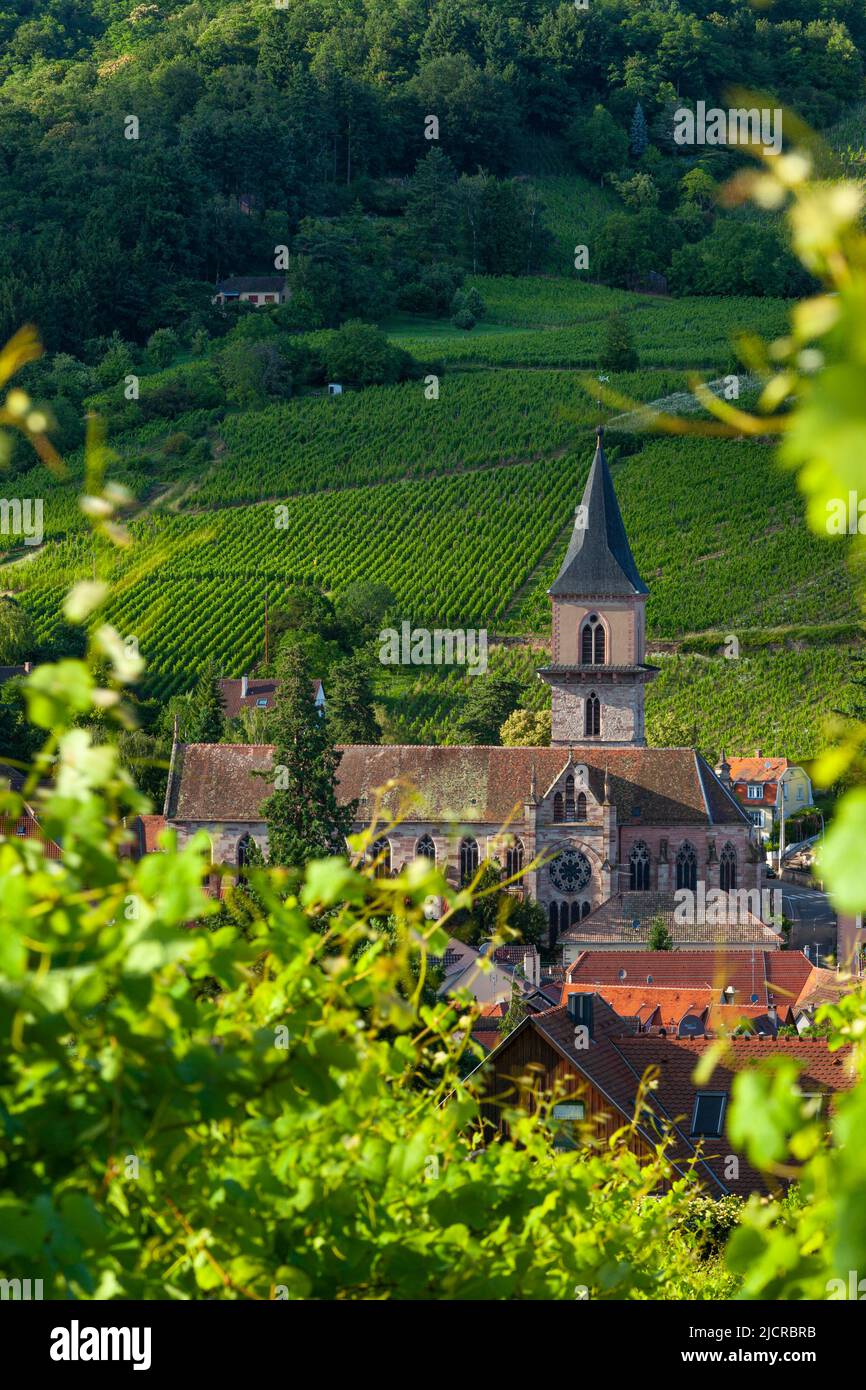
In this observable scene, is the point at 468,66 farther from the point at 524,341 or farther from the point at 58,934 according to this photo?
Result: the point at 58,934

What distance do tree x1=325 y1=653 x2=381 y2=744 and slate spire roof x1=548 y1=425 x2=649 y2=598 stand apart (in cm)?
621

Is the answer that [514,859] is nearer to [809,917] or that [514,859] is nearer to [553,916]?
[553,916]

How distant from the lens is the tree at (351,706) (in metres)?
61.4

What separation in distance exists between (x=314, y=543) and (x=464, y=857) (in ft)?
98.1

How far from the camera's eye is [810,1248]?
18.3ft

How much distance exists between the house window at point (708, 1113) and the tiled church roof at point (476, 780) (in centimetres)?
2613

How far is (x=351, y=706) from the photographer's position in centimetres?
6194

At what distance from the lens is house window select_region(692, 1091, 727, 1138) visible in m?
26.7

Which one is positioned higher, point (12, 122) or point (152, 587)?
point (12, 122)

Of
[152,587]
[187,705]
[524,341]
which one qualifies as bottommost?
[187,705]

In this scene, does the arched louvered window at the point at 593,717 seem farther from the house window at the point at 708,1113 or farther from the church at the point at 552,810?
the house window at the point at 708,1113

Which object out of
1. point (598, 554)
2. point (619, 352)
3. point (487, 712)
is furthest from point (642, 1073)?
point (619, 352)
